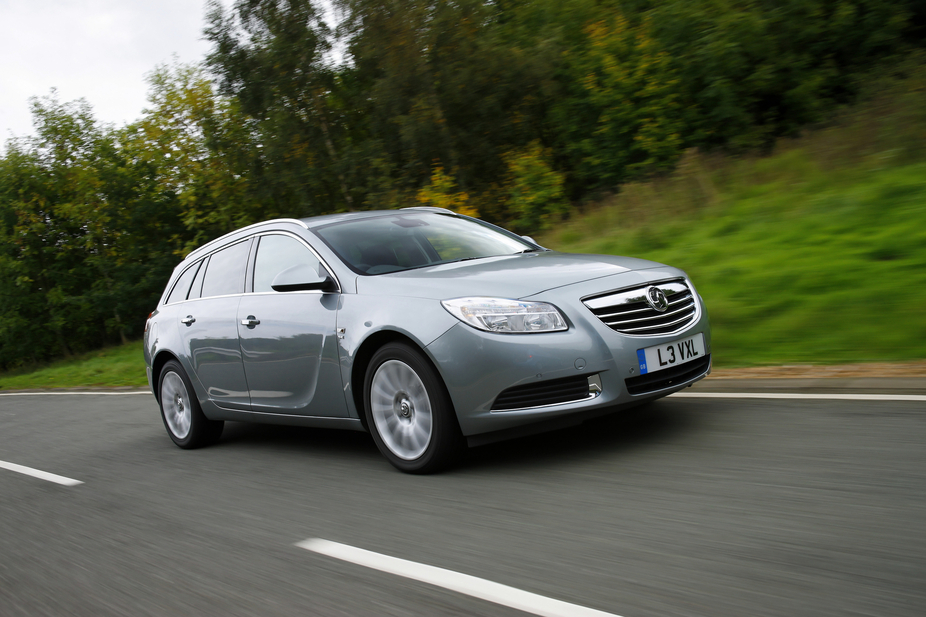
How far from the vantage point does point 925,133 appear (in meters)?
11.4

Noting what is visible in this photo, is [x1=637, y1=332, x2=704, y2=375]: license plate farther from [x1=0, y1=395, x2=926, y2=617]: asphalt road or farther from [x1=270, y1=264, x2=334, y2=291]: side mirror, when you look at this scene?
[x1=270, y1=264, x2=334, y2=291]: side mirror

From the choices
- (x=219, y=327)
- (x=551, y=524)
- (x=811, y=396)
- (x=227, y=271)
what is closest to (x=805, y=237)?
(x=811, y=396)

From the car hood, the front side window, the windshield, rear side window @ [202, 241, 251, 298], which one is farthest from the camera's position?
rear side window @ [202, 241, 251, 298]

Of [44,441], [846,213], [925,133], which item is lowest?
[44,441]

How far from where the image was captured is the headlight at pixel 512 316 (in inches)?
170

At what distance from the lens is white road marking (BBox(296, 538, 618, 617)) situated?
268cm

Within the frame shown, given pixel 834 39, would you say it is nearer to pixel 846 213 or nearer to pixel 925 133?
pixel 925 133

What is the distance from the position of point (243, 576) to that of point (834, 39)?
20746 mm

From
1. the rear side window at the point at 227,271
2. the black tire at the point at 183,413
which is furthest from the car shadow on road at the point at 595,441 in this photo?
the black tire at the point at 183,413

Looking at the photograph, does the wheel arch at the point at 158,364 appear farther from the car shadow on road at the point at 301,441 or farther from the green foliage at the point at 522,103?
the green foliage at the point at 522,103

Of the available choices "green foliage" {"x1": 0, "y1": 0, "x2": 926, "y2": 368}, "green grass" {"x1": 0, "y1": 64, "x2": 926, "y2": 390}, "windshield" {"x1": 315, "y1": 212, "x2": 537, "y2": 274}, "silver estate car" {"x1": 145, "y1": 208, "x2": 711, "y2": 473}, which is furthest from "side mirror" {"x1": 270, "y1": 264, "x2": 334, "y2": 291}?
"green foliage" {"x1": 0, "y1": 0, "x2": 926, "y2": 368}

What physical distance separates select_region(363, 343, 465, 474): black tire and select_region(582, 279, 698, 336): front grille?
96 cm

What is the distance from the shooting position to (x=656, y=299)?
4652 mm

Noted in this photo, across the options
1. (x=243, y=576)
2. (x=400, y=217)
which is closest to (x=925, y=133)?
(x=400, y=217)
